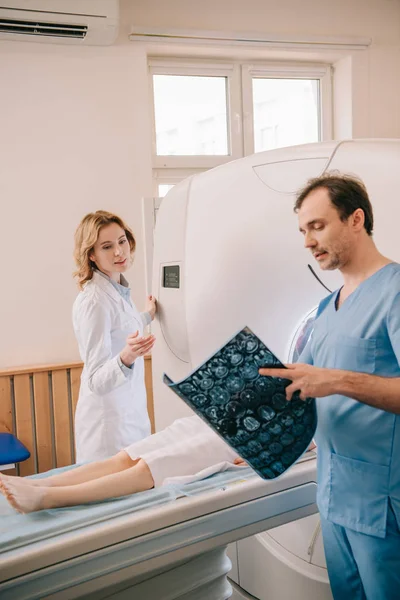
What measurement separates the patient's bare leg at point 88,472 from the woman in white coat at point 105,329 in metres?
0.31

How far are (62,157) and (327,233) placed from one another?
196cm

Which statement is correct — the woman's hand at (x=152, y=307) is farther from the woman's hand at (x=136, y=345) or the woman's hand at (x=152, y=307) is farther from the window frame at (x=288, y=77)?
the window frame at (x=288, y=77)

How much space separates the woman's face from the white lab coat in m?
0.05

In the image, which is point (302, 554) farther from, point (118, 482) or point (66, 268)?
point (66, 268)

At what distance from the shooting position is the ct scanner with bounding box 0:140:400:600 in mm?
1153

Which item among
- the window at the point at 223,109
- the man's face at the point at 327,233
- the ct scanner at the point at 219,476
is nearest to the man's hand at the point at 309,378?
the man's face at the point at 327,233

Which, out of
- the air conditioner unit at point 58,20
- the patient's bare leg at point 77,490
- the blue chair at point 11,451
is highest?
the air conditioner unit at point 58,20

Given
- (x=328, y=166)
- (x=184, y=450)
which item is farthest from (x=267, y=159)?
(x=184, y=450)

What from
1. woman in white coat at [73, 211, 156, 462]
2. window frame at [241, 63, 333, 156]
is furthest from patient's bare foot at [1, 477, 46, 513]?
window frame at [241, 63, 333, 156]

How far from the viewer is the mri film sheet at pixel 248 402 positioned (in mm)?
1095

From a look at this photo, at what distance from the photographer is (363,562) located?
3.80 feet

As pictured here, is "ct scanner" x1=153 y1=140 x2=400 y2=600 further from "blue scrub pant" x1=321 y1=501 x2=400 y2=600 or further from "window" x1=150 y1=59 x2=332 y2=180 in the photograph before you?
"window" x1=150 y1=59 x2=332 y2=180

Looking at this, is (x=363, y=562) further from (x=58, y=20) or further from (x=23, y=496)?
(x=58, y=20)

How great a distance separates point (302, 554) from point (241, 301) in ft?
2.25
